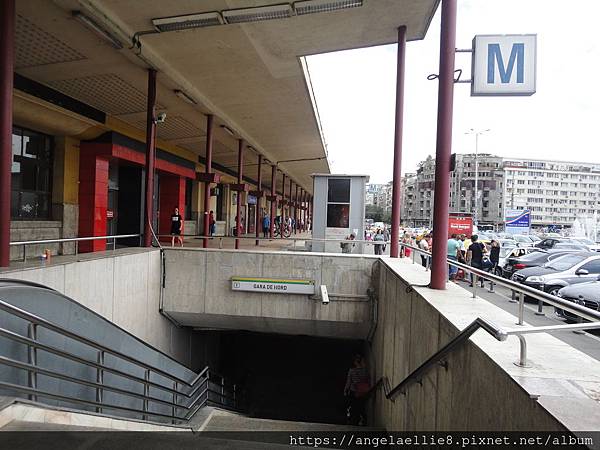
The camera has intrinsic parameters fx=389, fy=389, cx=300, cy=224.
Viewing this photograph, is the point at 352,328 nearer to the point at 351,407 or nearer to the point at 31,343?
the point at 351,407

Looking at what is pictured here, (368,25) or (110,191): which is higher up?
(368,25)

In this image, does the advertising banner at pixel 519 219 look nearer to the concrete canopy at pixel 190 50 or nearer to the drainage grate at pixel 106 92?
the concrete canopy at pixel 190 50

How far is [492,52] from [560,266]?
8751 millimetres

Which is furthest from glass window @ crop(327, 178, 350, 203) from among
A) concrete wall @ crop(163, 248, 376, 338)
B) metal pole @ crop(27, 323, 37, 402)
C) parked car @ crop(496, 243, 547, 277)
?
metal pole @ crop(27, 323, 37, 402)

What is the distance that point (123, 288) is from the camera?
27.7ft

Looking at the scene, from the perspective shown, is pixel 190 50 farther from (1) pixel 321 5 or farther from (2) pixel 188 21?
(1) pixel 321 5

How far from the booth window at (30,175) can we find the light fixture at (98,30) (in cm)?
450

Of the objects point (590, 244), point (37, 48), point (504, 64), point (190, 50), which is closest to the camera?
point (504, 64)

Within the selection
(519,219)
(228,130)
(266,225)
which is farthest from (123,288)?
(519,219)

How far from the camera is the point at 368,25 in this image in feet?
31.2

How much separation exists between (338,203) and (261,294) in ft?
16.7

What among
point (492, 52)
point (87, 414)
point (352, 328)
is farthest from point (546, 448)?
point (352, 328)

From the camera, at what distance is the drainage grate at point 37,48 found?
24.4ft

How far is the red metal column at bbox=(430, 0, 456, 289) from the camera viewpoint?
5.52m
